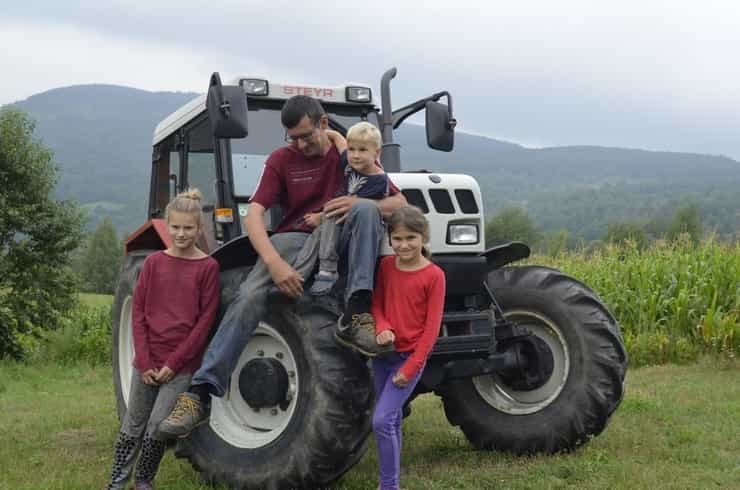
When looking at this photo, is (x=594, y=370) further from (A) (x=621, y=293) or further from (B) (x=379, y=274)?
(A) (x=621, y=293)

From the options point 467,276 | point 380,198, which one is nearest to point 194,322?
point 380,198

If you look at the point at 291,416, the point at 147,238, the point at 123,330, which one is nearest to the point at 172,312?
the point at 291,416

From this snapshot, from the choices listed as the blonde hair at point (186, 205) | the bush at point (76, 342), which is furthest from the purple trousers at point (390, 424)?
the bush at point (76, 342)

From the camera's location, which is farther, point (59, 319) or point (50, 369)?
point (59, 319)

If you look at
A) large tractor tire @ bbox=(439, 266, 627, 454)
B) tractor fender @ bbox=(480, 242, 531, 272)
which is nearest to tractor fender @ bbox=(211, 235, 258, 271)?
tractor fender @ bbox=(480, 242, 531, 272)

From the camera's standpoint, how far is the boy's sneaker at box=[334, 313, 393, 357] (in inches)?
162

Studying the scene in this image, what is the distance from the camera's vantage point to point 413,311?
4.21 metres

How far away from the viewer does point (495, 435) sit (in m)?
5.39

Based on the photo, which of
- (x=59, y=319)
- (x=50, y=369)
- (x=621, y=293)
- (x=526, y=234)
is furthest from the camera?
(x=526, y=234)

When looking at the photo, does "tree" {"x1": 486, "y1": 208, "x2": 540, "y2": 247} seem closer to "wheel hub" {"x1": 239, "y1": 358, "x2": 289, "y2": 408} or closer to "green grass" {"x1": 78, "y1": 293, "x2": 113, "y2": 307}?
"green grass" {"x1": 78, "y1": 293, "x2": 113, "y2": 307}

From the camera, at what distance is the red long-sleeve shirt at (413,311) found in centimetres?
414

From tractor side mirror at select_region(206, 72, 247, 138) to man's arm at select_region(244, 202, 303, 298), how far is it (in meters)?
0.62

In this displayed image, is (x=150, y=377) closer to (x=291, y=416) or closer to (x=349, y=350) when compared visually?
(x=291, y=416)

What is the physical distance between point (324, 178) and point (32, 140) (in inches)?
590
